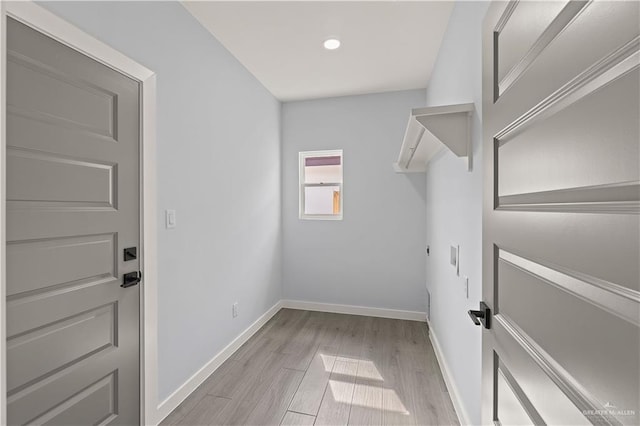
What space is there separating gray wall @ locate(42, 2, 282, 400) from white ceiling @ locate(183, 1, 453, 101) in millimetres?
204

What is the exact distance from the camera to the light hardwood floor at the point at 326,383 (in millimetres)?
1902

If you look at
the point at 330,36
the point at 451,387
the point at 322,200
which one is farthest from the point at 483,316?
the point at 322,200

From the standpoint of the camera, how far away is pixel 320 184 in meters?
3.94

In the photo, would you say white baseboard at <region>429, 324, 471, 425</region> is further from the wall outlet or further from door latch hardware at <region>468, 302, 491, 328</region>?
door latch hardware at <region>468, 302, 491, 328</region>

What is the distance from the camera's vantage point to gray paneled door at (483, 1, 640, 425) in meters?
0.43

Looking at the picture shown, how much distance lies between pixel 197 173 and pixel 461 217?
186 cm

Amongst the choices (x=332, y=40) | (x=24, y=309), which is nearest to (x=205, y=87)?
(x=332, y=40)

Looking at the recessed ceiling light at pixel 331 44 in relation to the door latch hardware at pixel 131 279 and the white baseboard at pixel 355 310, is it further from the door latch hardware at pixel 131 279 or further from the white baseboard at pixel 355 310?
the white baseboard at pixel 355 310

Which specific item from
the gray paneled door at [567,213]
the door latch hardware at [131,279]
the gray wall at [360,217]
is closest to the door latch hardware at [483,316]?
the gray paneled door at [567,213]

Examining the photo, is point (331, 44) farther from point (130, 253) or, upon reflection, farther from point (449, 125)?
point (130, 253)

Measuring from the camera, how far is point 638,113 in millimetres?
402

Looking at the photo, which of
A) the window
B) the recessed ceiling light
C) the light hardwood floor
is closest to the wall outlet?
the light hardwood floor

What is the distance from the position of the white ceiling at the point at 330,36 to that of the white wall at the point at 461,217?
262 mm

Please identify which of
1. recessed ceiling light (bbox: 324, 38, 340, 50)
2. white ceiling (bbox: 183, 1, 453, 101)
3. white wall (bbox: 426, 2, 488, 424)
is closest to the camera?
white wall (bbox: 426, 2, 488, 424)
